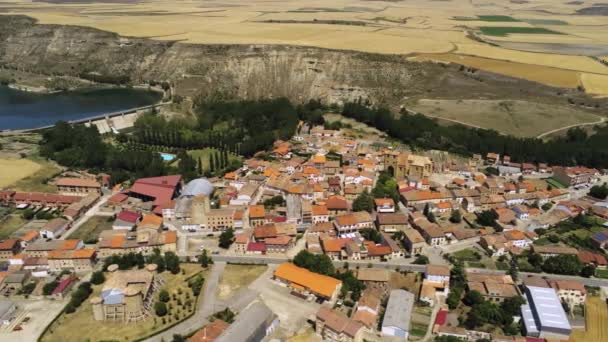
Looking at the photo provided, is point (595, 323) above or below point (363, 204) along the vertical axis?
below

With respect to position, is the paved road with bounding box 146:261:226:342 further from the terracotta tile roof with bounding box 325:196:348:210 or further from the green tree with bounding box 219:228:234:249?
the terracotta tile roof with bounding box 325:196:348:210

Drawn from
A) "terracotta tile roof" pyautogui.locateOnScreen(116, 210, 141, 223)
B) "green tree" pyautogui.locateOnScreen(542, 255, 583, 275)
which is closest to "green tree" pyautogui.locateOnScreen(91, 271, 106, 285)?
"terracotta tile roof" pyautogui.locateOnScreen(116, 210, 141, 223)

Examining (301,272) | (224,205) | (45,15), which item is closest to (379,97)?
(224,205)

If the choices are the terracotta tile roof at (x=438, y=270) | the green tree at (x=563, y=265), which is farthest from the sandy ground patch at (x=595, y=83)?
the terracotta tile roof at (x=438, y=270)

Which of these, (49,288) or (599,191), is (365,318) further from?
(599,191)

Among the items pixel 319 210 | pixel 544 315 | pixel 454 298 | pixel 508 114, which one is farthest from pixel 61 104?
pixel 544 315

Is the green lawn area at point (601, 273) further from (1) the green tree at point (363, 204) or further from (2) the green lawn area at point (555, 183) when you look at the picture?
(1) the green tree at point (363, 204)
